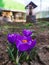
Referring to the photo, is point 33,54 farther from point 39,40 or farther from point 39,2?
point 39,2

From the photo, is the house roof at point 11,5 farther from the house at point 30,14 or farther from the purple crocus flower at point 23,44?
the purple crocus flower at point 23,44

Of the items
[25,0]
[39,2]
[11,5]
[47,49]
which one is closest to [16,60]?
[47,49]

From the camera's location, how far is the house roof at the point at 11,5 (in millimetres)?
5059

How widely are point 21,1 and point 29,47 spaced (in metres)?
4.85

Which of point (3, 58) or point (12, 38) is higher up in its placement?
point (12, 38)

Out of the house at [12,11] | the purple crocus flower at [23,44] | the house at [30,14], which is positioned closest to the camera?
the purple crocus flower at [23,44]

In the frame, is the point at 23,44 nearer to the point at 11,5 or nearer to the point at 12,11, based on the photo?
the point at 11,5

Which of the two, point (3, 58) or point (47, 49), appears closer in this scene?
point (3, 58)

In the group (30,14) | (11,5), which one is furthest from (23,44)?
(11,5)

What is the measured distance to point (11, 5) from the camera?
5.22 m

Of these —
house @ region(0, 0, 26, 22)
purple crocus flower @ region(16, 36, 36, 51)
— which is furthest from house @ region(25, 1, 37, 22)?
purple crocus flower @ region(16, 36, 36, 51)

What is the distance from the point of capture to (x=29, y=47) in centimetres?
114

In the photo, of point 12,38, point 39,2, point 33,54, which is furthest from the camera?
point 39,2

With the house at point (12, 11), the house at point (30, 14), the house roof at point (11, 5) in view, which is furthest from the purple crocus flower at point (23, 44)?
the house roof at point (11, 5)
